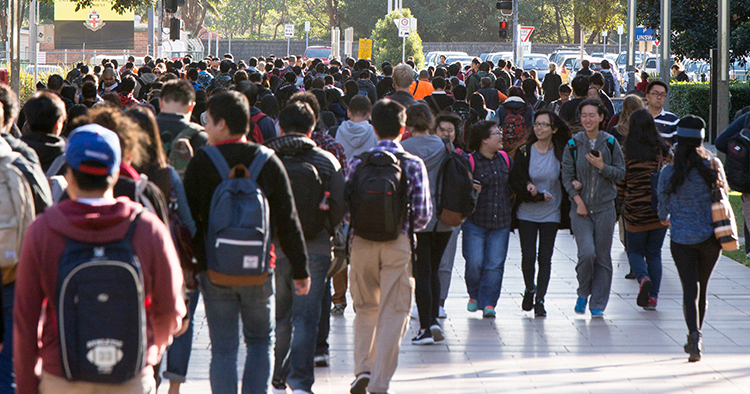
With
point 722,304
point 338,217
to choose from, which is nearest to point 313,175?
point 338,217

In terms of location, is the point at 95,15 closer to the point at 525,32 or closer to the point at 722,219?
the point at 525,32

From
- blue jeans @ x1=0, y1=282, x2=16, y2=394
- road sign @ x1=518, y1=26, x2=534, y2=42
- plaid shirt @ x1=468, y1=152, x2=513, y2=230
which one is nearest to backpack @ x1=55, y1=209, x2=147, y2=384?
blue jeans @ x1=0, y1=282, x2=16, y2=394

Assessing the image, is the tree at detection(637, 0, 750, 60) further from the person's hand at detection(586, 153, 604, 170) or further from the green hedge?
the person's hand at detection(586, 153, 604, 170)

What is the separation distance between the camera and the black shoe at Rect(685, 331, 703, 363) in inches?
277

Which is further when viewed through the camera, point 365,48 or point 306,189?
point 365,48

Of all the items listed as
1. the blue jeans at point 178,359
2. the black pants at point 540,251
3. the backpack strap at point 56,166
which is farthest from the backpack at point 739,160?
the backpack strap at point 56,166

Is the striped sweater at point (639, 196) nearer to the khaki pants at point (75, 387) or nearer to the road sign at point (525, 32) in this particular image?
the khaki pants at point (75, 387)

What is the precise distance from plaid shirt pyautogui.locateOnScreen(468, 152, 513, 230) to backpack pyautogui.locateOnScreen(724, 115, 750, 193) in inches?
68.7

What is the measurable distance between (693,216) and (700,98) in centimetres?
1774

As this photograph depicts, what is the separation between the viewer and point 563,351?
289 inches

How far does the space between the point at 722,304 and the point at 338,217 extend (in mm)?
4520

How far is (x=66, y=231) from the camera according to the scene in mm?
3369

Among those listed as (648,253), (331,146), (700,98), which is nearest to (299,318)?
(331,146)

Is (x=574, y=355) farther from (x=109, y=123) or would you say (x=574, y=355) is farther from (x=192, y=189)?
(x=109, y=123)
